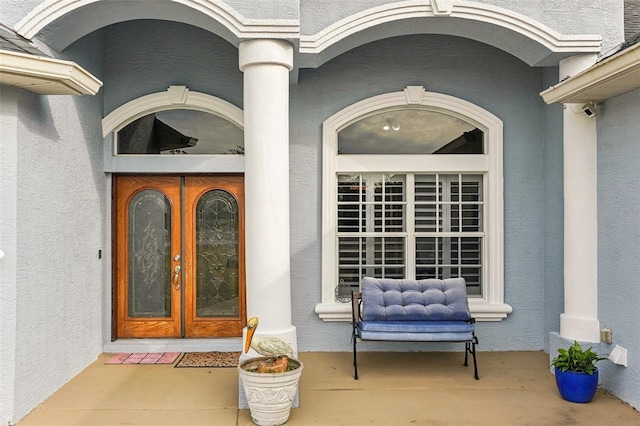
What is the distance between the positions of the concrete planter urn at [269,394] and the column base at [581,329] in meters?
2.92

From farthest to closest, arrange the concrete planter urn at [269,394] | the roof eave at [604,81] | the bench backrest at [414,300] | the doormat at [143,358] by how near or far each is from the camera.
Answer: the doormat at [143,358]
the bench backrest at [414,300]
the concrete planter urn at [269,394]
the roof eave at [604,81]

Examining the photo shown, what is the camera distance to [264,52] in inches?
197

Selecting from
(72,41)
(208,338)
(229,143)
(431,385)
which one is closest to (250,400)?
(431,385)

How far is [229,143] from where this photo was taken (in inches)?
274

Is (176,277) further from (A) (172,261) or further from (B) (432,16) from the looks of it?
(B) (432,16)

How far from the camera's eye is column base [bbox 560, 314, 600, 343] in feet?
18.2

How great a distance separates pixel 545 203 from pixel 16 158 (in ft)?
18.9

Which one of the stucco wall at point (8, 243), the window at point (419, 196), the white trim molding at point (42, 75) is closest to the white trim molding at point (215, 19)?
the white trim molding at point (42, 75)

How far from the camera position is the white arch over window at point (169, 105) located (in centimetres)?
670

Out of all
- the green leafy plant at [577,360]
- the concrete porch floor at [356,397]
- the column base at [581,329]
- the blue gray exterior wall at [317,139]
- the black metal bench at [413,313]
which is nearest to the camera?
the concrete porch floor at [356,397]

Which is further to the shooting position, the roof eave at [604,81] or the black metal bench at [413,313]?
the black metal bench at [413,313]

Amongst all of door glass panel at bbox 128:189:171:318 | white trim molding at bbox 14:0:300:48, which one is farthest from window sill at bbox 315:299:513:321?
white trim molding at bbox 14:0:300:48

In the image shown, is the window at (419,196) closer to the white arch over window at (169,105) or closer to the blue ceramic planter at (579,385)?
the white arch over window at (169,105)

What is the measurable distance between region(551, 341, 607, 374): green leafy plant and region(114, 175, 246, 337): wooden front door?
369 cm
